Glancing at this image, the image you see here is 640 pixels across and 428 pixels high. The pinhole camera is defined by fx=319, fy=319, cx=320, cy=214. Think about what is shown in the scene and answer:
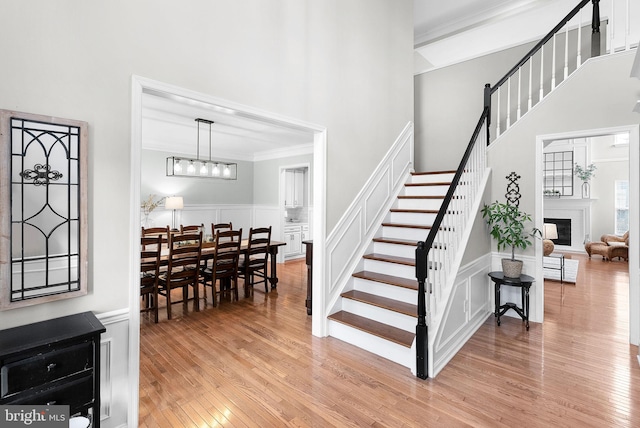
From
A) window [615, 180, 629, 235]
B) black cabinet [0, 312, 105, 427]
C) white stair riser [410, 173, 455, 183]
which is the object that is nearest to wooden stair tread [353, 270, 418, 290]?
white stair riser [410, 173, 455, 183]

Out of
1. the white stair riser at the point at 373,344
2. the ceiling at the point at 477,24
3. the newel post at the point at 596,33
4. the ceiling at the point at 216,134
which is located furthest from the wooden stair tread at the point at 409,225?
the ceiling at the point at 477,24

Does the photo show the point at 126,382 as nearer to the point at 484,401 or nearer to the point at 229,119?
the point at 484,401

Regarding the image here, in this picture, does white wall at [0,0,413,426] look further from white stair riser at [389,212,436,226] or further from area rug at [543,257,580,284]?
area rug at [543,257,580,284]

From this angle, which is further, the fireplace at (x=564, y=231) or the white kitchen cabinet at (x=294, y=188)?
the fireplace at (x=564, y=231)

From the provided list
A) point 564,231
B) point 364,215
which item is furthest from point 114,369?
point 564,231

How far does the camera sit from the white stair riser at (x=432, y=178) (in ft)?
14.5

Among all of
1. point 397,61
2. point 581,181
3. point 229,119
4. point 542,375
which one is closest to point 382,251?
point 542,375

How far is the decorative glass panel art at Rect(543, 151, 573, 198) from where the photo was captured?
9234 millimetres

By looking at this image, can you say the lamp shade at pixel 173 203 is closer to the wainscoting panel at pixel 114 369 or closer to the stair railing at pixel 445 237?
the wainscoting panel at pixel 114 369

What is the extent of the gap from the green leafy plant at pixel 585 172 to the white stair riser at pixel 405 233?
26.2 feet

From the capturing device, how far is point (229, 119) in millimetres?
5184

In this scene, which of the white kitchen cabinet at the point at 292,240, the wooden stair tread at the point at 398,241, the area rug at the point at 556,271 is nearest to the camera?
the wooden stair tread at the point at 398,241

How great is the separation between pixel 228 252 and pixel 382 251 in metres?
2.22

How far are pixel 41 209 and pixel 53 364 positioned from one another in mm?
785
